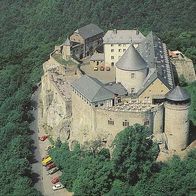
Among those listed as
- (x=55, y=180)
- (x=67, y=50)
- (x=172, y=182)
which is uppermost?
(x=67, y=50)

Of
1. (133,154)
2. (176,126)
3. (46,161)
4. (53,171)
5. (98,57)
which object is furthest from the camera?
(98,57)

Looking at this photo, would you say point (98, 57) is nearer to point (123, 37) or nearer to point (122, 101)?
point (123, 37)

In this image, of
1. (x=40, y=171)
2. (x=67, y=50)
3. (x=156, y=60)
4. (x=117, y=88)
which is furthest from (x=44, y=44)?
(x=117, y=88)

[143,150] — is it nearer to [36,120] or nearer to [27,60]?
[36,120]

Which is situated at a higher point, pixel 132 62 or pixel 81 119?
pixel 132 62

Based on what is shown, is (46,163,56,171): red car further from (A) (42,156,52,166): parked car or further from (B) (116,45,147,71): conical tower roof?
(B) (116,45,147,71): conical tower roof

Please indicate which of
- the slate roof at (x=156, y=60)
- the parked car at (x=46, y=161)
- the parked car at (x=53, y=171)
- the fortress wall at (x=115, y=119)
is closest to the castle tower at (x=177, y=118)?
the fortress wall at (x=115, y=119)
